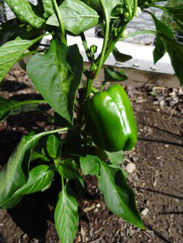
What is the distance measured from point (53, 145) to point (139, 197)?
533 millimetres

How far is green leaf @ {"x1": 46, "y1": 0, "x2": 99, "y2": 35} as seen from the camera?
2.28 ft

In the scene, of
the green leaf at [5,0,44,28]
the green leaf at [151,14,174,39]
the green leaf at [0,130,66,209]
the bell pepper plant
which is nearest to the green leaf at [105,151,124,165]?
the bell pepper plant

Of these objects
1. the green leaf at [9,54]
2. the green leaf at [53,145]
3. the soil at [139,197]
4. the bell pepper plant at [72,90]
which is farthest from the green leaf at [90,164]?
the green leaf at [9,54]

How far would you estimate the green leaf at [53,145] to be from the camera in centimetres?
102

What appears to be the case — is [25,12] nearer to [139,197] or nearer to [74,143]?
[74,143]

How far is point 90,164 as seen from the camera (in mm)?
986

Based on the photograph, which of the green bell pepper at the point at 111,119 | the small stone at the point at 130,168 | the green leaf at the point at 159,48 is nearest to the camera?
the green bell pepper at the point at 111,119

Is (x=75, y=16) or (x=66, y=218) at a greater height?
(x=75, y=16)

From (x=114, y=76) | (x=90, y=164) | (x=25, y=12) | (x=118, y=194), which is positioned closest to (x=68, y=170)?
(x=90, y=164)

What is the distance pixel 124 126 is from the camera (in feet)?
3.15

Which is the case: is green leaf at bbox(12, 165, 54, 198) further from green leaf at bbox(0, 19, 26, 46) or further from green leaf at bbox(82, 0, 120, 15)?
green leaf at bbox(82, 0, 120, 15)

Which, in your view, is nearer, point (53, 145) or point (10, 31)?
point (10, 31)

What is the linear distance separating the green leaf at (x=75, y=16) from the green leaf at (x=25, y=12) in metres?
0.07

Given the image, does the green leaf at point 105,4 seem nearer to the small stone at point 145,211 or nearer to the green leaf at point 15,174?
the green leaf at point 15,174
